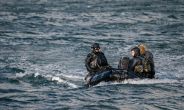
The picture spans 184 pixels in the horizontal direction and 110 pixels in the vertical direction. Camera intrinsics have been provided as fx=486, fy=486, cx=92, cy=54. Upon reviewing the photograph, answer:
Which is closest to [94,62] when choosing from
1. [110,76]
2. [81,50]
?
[110,76]

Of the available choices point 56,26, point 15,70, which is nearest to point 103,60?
point 15,70

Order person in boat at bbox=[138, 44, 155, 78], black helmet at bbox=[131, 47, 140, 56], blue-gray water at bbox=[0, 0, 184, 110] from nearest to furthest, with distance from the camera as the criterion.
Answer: blue-gray water at bbox=[0, 0, 184, 110] → black helmet at bbox=[131, 47, 140, 56] → person in boat at bbox=[138, 44, 155, 78]

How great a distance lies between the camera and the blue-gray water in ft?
47.8

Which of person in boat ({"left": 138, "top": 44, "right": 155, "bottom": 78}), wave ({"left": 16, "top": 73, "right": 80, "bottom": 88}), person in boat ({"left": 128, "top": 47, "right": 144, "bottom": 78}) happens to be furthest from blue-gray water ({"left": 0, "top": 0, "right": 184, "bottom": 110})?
person in boat ({"left": 128, "top": 47, "right": 144, "bottom": 78})

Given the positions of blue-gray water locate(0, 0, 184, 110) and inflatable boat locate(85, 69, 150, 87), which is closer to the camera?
blue-gray water locate(0, 0, 184, 110)

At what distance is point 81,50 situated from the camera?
25.7m

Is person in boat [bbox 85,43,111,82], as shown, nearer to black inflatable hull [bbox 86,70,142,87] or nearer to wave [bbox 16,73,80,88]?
black inflatable hull [bbox 86,70,142,87]

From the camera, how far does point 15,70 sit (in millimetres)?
20156

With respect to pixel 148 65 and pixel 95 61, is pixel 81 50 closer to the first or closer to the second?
pixel 95 61

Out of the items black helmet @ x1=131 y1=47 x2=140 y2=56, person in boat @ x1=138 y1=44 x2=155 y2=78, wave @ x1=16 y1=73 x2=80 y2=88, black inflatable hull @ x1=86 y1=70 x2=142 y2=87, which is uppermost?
black helmet @ x1=131 y1=47 x2=140 y2=56

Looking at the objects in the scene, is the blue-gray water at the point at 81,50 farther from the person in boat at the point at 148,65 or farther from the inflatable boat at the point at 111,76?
the person in boat at the point at 148,65

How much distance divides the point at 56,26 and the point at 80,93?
21302 mm

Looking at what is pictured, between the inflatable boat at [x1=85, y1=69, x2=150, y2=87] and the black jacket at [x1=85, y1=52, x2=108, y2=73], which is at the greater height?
the black jacket at [x1=85, y1=52, x2=108, y2=73]

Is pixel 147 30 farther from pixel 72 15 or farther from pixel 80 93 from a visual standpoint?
pixel 80 93
